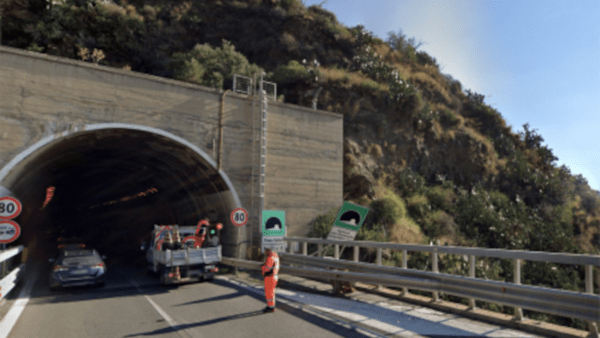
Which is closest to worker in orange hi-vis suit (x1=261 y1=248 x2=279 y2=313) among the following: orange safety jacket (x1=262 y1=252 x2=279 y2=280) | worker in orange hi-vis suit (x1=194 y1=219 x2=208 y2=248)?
orange safety jacket (x1=262 y1=252 x2=279 y2=280)

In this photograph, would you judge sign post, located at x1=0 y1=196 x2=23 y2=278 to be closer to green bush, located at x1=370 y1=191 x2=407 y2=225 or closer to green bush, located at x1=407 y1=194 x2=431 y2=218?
green bush, located at x1=370 y1=191 x2=407 y2=225

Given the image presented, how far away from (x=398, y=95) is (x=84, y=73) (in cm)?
2238

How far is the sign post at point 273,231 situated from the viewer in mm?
13797

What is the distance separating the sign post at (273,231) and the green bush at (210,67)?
596 inches

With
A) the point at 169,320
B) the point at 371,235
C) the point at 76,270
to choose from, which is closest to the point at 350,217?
the point at 169,320

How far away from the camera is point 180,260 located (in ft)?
44.8

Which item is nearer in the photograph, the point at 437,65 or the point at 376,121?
the point at 376,121

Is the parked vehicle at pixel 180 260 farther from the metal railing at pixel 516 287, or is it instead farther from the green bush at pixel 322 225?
the green bush at pixel 322 225

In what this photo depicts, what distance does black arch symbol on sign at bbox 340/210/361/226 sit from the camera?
12836 mm

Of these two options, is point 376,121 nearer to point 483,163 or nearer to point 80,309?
point 483,163

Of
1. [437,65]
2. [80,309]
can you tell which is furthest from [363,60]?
[80,309]

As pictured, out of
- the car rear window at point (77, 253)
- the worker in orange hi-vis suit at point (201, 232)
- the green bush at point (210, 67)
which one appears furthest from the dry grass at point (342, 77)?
the car rear window at point (77, 253)

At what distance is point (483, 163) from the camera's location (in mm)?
32875

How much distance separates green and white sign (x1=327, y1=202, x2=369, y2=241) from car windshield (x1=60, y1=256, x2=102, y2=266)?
28.2 feet
